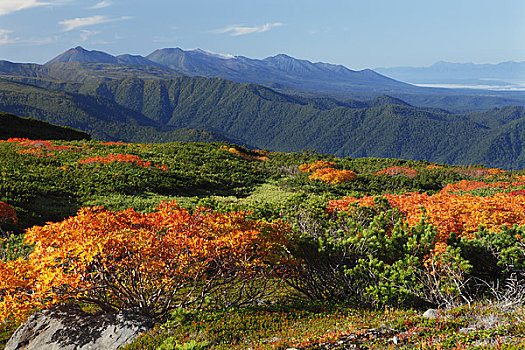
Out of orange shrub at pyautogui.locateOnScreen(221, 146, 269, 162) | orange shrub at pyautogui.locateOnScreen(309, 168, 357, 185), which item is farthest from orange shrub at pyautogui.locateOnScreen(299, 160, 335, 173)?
orange shrub at pyautogui.locateOnScreen(221, 146, 269, 162)

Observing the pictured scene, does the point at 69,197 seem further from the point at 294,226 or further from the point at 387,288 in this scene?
the point at 387,288

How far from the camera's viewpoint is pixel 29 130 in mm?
57625

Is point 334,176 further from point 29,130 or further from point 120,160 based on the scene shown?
point 29,130

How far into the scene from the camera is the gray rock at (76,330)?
25.8 feet

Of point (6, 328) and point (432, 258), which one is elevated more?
A: point (432, 258)

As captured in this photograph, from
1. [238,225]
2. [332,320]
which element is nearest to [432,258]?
[332,320]

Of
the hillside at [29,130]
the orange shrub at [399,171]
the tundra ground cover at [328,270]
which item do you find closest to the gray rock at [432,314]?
the tundra ground cover at [328,270]

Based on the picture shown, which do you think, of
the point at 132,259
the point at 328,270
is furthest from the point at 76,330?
the point at 328,270

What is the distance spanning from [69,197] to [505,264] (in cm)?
2612

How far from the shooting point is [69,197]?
24641mm

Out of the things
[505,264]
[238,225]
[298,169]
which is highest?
Answer: [238,225]

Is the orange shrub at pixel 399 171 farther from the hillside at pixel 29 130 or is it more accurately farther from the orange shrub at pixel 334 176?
the hillside at pixel 29 130

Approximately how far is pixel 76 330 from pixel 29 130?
2445 inches

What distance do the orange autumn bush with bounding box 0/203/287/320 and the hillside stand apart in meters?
55.1
